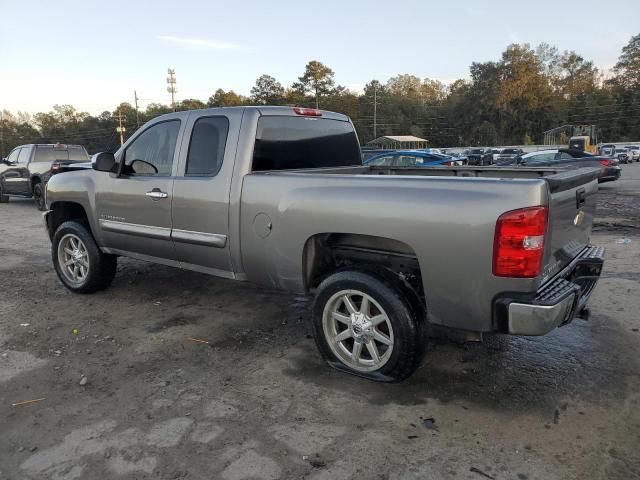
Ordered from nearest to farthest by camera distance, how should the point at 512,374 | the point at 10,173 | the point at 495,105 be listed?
the point at 512,374, the point at 10,173, the point at 495,105

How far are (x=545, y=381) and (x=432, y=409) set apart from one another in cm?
94

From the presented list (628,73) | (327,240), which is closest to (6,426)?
(327,240)

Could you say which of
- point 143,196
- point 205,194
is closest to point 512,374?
point 205,194

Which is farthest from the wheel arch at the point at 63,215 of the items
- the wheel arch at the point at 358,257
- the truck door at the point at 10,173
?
the truck door at the point at 10,173

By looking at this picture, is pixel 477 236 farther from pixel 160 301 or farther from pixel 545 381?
pixel 160 301

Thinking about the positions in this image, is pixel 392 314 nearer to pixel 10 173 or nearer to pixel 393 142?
pixel 10 173

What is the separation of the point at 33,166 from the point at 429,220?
14.9m

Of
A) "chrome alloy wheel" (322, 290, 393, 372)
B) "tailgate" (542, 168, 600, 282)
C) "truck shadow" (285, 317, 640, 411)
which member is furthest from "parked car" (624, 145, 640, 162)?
"chrome alloy wheel" (322, 290, 393, 372)

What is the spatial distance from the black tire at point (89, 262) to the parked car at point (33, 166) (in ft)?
31.2

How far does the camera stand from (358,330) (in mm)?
3455

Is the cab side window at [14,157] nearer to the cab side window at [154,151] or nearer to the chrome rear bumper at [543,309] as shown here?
the cab side window at [154,151]

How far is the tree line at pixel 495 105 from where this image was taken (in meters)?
83.4

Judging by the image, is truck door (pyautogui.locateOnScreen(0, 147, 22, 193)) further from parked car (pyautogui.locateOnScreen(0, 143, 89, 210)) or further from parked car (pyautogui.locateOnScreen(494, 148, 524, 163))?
parked car (pyautogui.locateOnScreen(494, 148, 524, 163))

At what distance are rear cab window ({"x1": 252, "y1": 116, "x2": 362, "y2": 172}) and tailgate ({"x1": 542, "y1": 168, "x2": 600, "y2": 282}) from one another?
215 centimetres
